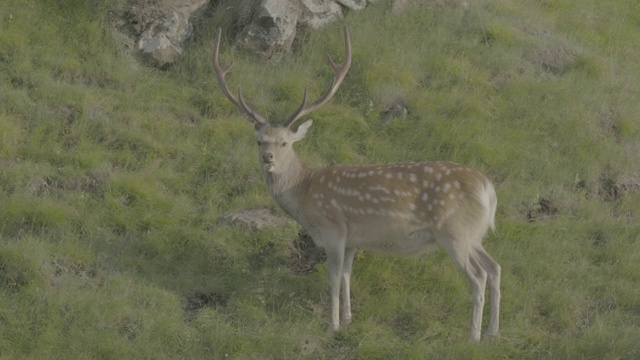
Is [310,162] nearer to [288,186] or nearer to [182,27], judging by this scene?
[288,186]

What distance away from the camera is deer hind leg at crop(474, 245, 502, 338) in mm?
9266

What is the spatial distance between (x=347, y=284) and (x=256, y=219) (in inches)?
50.7

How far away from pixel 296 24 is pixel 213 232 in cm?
372

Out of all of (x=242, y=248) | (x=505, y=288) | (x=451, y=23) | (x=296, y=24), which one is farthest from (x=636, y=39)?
(x=242, y=248)

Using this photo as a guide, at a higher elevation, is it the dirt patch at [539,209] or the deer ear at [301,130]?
the deer ear at [301,130]

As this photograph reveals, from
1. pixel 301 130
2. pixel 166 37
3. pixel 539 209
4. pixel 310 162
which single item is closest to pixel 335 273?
pixel 301 130

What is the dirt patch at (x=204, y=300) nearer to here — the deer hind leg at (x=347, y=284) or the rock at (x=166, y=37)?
the deer hind leg at (x=347, y=284)

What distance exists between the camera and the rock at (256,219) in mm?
10453

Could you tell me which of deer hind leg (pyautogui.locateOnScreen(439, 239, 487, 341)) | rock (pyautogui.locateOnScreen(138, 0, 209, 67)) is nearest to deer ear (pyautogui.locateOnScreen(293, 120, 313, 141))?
deer hind leg (pyautogui.locateOnScreen(439, 239, 487, 341))

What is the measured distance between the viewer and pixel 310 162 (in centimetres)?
1161

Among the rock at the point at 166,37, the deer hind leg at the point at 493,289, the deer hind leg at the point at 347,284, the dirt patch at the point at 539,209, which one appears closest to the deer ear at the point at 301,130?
the deer hind leg at the point at 347,284

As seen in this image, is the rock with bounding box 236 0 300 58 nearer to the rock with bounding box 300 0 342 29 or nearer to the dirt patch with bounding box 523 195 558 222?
the rock with bounding box 300 0 342 29

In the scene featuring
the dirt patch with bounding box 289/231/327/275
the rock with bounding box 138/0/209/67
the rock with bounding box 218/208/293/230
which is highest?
the rock with bounding box 138/0/209/67

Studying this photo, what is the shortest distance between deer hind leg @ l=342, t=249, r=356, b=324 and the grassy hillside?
0.37ft
